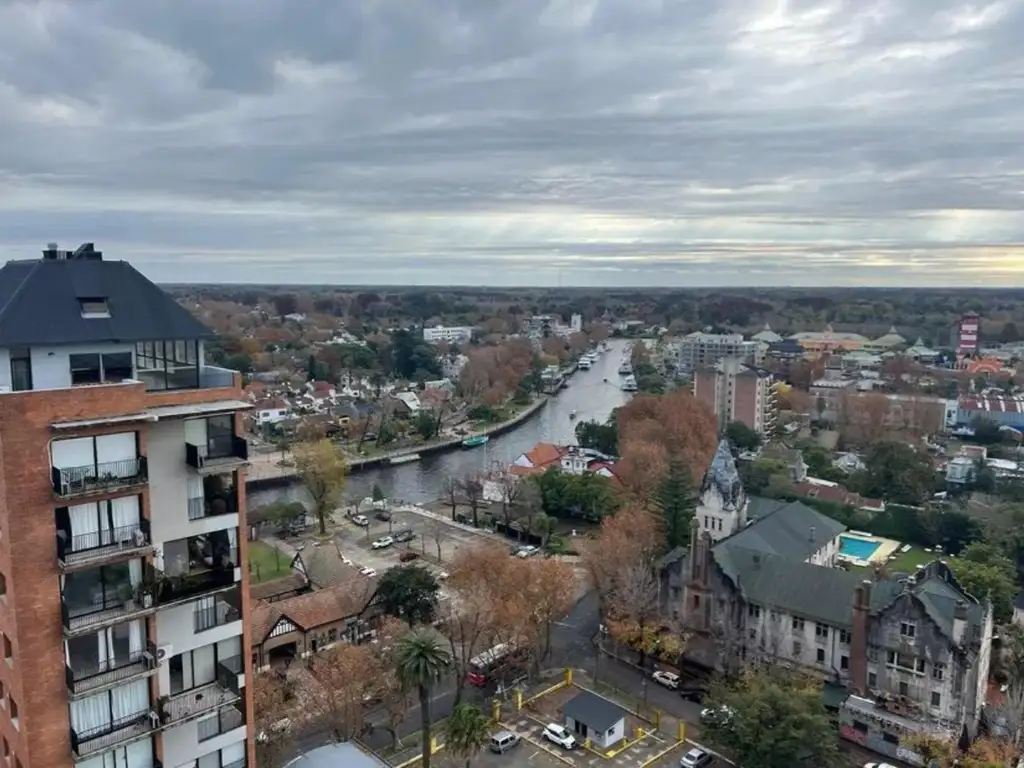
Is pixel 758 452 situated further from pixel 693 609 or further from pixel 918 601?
pixel 918 601

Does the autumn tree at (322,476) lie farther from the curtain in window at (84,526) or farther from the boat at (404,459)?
the curtain in window at (84,526)

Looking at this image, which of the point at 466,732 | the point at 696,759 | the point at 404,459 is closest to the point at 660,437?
the point at 404,459

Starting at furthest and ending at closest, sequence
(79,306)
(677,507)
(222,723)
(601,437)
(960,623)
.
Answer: (601,437) → (677,507) → (960,623) → (222,723) → (79,306)

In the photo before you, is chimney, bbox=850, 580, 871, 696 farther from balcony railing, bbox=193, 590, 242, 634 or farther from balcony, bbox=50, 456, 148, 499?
balcony, bbox=50, 456, 148, 499

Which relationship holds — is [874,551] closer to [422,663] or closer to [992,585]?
[992,585]

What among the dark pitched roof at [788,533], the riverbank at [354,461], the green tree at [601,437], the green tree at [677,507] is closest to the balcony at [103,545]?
the dark pitched roof at [788,533]

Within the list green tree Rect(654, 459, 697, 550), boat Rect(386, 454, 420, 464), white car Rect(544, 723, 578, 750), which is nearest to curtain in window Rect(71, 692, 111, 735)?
white car Rect(544, 723, 578, 750)

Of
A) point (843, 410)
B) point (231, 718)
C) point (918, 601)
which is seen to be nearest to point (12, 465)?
point (231, 718)
